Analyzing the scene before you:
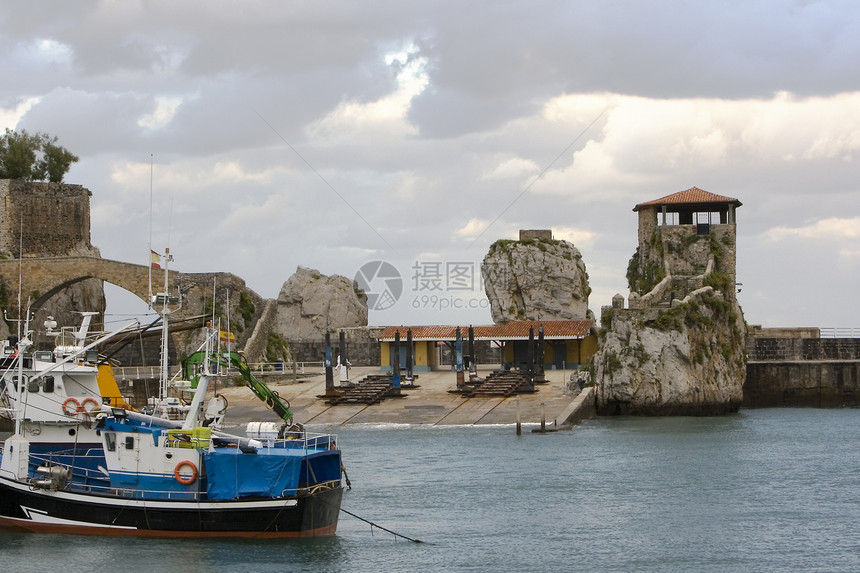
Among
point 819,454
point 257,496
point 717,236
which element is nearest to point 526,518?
point 257,496

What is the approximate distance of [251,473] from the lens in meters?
31.4

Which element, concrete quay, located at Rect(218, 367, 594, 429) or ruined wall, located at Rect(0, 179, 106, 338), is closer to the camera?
concrete quay, located at Rect(218, 367, 594, 429)

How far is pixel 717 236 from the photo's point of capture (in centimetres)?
7056

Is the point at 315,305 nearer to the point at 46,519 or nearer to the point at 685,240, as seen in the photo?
the point at 685,240

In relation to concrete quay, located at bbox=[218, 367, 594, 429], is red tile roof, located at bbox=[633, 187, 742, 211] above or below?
above

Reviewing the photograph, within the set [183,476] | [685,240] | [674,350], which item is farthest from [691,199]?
[183,476]

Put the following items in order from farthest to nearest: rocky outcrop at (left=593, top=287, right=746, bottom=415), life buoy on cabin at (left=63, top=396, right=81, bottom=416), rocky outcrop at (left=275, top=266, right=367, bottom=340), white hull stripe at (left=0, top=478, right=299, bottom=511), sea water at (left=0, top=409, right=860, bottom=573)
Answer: rocky outcrop at (left=275, top=266, right=367, bottom=340)
rocky outcrop at (left=593, top=287, right=746, bottom=415)
life buoy on cabin at (left=63, top=396, right=81, bottom=416)
white hull stripe at (left=0, top=478, right=299, bottom=511)
sea water at (left=0, top=409, right=860, bottom=573)

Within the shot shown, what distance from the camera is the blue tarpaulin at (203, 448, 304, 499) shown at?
31.2 m

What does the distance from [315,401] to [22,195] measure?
2737cm

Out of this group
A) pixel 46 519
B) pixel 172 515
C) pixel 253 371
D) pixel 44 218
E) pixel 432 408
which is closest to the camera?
pixel 172 515

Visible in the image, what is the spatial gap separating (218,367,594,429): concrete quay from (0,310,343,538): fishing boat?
873 inches

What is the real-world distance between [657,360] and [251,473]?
31323 mm

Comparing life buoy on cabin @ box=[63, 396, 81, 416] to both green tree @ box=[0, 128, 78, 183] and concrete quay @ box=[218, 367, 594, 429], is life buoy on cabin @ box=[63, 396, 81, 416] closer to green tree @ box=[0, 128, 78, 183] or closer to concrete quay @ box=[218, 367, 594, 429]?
concrete quay @ box=[218, 367, 594, 429]

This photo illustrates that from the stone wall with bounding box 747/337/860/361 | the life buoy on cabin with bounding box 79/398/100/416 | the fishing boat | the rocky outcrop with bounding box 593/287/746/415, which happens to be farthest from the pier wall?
the life buoy on cabin with bounding box 79/398/100/416
